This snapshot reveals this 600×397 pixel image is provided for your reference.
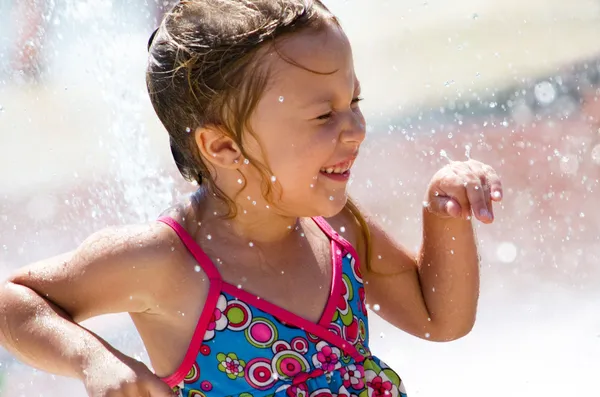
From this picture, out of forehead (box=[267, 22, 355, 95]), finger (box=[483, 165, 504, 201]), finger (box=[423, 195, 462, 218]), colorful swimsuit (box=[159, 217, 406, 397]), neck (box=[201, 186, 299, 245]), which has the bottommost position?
colorful swimsuit (box=[159, 217, 406, 397])

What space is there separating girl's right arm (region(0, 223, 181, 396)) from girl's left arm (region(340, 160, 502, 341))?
533 mm

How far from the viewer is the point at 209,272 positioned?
1904mm

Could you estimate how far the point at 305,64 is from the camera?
1.85m

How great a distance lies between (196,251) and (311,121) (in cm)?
33

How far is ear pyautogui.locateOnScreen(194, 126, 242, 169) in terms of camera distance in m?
1.91

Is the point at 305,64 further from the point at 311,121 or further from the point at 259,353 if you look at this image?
the point at 259,353

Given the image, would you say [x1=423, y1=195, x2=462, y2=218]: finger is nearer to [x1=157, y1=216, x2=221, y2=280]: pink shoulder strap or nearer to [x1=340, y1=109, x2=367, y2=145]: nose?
[x1=340, y1=109, x2=367, y2=145]: nose

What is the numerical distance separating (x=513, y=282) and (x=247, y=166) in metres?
2.16

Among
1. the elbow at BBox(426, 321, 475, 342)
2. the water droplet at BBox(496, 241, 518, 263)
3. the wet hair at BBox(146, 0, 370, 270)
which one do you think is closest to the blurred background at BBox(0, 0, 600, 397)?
the water droplet at BBox(496, 241, 518, 263)

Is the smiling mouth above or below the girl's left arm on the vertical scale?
above

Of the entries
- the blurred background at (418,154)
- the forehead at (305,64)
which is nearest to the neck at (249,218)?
the forehead at (305,64)

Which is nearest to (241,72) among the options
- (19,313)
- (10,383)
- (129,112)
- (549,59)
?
(19,313)

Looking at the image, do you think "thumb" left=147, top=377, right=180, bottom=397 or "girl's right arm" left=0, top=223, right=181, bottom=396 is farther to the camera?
"girl's right arm" left=0, top=223, right=181, bottom=396

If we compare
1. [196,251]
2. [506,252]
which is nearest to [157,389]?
[196,251]
